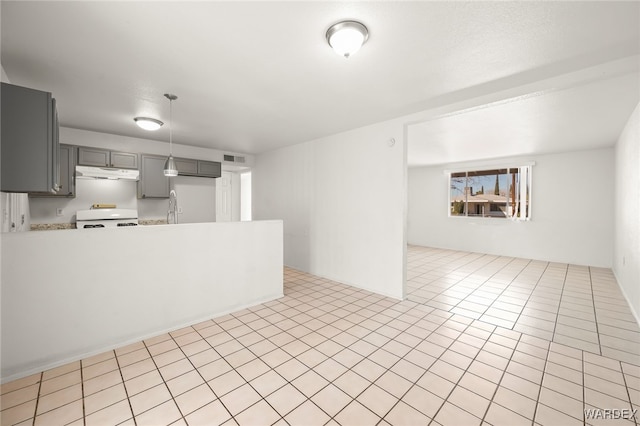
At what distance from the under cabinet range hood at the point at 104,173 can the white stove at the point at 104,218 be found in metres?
0.58

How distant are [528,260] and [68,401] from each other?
824 centimetres

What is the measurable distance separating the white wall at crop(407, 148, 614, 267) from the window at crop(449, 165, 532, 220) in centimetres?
19

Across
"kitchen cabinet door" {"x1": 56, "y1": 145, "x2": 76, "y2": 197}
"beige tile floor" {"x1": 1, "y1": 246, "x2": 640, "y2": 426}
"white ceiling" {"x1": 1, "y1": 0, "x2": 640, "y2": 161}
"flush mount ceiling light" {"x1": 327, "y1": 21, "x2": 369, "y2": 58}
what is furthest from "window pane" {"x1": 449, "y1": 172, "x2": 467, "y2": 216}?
"kitchen cabinet door" {"x1": 56, "y1": 145, "x2": 76, "y2": 197}

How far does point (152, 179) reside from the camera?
492 cm

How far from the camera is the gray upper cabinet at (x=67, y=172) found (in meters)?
4.03

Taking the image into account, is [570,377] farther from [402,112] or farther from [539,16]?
[402,112]

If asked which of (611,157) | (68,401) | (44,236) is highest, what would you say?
(611,157)

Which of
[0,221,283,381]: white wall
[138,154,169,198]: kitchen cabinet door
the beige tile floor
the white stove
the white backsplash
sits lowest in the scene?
the beige tile floor

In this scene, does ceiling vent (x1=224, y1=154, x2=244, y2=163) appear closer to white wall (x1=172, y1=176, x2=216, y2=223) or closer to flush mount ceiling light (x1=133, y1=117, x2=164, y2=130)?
white wall (x1=172, y1=176, x2=216, y2=223)

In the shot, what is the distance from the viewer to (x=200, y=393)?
6.40ft

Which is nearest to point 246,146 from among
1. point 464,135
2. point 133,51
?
point 133,51

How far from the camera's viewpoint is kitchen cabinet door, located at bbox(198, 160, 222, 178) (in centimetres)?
549

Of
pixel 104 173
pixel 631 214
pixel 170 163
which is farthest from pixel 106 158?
pixel 631 214

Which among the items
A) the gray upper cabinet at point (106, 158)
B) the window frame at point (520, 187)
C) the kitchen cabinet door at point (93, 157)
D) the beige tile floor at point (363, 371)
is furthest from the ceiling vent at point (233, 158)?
→ the window frame at point (520, 187)
